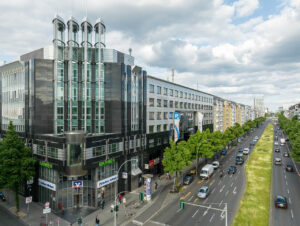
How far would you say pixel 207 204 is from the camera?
33.7 m

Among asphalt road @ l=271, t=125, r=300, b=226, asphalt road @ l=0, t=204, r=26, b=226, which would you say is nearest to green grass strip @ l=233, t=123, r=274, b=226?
asphalt road @ l=271, t=125, r=300, b=226

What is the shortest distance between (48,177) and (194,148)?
113 feet

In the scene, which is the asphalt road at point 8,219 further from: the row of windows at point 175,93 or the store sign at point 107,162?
the row of windows at point 175,93

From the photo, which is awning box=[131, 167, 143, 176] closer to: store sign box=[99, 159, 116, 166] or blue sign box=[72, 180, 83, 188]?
store sign box=[99, 159, 116, 166]

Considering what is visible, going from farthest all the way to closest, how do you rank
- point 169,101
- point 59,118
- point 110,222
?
point 169,101
point 59,118
point 110,222

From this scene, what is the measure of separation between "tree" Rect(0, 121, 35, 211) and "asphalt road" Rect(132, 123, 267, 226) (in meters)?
22.5

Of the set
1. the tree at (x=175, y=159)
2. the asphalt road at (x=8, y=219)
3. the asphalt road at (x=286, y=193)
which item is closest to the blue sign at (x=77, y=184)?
the asphalt road at (x=8, y=219)

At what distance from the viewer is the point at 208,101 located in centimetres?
9256

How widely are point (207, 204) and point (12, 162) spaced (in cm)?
3388

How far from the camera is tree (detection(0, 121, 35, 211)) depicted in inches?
1191

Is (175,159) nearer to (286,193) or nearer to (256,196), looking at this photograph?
(256,196)

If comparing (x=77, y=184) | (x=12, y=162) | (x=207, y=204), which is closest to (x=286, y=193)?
(x=207, y=204)

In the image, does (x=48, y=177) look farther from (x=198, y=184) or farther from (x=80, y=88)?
(x=198, y=184)

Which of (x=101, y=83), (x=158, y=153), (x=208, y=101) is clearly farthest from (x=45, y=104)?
(x=208, y=101)
